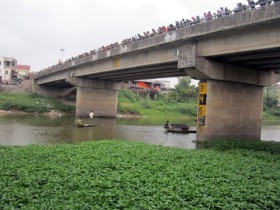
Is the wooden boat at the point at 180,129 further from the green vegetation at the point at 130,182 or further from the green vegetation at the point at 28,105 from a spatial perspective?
the green vegetation at the point at 28,105

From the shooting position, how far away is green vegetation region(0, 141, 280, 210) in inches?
329

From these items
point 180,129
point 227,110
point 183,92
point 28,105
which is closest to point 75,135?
point 180,129

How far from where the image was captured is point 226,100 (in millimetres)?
27078

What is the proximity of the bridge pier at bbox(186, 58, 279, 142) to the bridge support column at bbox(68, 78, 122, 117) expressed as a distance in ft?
97.9

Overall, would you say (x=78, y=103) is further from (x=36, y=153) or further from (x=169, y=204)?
(x=169, y=204)

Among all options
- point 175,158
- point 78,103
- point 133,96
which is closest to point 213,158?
point 175,158

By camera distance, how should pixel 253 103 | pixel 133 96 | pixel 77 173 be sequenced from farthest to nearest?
pixel 133 96 < pixel 253 103 < pixel 77 173

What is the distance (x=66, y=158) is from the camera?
45.1ft

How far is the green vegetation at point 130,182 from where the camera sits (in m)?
8.37

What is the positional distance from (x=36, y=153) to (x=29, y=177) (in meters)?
4.86

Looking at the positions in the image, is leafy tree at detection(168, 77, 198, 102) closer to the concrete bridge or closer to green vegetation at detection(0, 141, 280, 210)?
the concrete bridge

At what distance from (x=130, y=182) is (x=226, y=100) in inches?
737

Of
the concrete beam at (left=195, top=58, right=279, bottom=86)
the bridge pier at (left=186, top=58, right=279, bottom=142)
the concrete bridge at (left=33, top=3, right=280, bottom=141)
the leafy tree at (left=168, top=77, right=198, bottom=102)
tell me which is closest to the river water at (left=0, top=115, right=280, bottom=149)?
→ the bridge pier at (left=186, top=58, right=279, bottom=142)

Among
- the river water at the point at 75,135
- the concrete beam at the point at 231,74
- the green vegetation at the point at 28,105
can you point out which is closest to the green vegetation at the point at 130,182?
the river water at the point at 75,135
